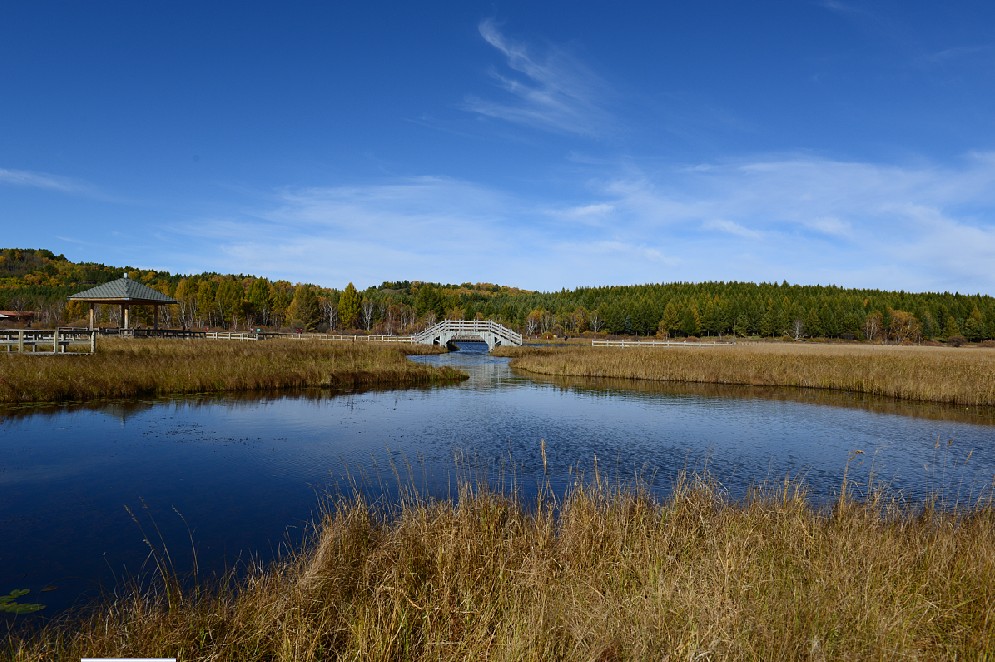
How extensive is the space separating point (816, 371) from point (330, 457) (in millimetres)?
28596

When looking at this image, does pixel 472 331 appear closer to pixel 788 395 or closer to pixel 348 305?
pixel 788 395

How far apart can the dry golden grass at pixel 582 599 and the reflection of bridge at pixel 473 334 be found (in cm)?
5978

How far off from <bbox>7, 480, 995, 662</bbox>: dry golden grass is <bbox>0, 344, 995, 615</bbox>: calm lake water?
2346 millimetres

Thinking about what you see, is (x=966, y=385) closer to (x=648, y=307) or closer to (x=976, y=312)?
(x=648, y=307)

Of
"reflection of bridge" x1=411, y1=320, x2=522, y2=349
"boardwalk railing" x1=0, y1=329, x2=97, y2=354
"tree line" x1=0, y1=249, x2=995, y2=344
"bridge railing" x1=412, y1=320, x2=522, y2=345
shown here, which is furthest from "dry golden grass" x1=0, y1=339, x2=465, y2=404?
"tree line" x1=0, y1=249, x2=995, y2=344

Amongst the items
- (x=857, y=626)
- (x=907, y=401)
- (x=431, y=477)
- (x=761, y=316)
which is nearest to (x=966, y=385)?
(x=907, y=401)

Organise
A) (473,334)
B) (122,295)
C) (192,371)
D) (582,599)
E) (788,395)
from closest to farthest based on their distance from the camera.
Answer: (582,599) → (192,371) → (788,395) → (122,295) → (473,334)

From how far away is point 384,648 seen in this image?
169 inches

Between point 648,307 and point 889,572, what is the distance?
130m

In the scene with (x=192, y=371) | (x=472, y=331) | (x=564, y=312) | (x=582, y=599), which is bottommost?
(x=582, y=599)

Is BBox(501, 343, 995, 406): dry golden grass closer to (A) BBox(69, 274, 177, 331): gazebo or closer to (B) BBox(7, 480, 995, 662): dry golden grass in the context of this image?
(B) BBox(7, 480, 995, 662): dry golden grass

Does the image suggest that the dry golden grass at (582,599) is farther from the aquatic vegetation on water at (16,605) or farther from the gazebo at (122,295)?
the gazebo at (122,295)

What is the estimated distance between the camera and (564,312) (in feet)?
472

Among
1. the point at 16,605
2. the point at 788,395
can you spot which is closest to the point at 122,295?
the point at 16,605
